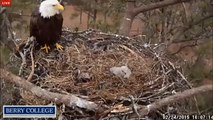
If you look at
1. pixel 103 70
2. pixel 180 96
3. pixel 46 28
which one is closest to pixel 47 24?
pixel 46 28

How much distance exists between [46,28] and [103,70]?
0.60m

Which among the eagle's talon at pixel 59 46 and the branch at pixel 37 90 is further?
the eagle's talon at pixel 59 46

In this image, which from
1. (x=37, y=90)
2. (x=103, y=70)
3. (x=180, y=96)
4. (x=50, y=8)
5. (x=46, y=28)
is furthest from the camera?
(x=46, y=28)

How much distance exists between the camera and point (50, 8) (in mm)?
3186

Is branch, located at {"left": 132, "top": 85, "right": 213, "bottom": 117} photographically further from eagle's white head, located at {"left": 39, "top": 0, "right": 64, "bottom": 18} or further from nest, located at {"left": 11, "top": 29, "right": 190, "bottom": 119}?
eagle's white head, located at {"left": 39, "top": 0, "right": 64, "bottom": 18}

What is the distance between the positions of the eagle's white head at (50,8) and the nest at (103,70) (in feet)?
0.96

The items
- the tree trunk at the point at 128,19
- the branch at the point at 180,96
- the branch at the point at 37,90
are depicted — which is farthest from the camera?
the tree trunk at the point at 128,19

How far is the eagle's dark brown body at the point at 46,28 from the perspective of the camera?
10.7 ft

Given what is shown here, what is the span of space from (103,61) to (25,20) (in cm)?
270

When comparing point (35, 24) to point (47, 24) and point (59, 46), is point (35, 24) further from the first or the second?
point (59, 46)

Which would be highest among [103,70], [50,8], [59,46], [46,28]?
[50,8]

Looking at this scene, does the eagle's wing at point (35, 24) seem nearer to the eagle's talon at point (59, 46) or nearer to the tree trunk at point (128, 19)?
the eagle's talon at point (59, 46)

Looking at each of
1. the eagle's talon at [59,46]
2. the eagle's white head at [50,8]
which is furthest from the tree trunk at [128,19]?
the eagle's white head at [50,8]

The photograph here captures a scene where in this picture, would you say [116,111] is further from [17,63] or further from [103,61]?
[17,63]
